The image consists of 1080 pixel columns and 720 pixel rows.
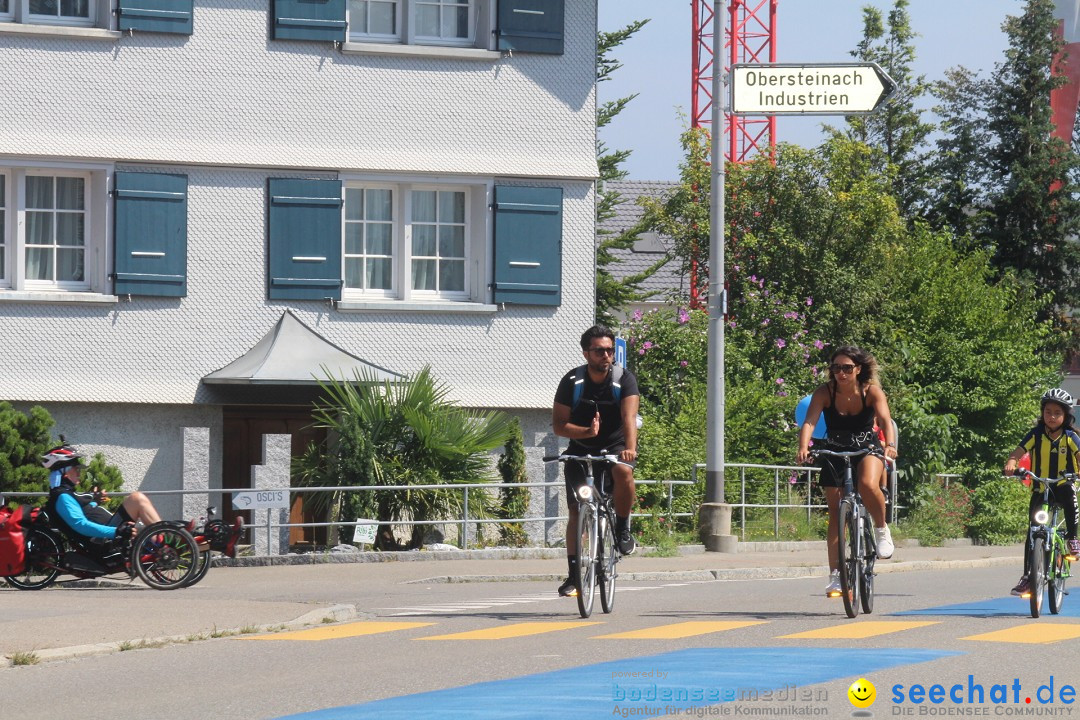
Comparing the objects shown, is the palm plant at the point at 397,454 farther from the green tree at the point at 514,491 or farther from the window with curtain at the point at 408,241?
the window with curtain at the point at 408,241

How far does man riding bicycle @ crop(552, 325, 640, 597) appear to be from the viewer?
12039 millimetres

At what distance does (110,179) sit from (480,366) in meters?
5.12

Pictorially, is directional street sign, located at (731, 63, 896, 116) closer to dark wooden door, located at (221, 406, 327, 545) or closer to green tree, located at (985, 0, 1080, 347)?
dark wooden door, located at (221, 406, 327, 545)

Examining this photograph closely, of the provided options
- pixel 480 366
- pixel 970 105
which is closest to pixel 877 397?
pixel 480 366

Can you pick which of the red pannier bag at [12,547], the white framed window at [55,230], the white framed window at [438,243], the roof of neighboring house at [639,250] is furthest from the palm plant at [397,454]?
the roof of neighboring house at [639,250]

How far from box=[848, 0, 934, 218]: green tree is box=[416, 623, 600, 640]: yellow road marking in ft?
125

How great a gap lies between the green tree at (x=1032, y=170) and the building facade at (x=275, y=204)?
2398 cm

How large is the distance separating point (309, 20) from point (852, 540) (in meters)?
12.7

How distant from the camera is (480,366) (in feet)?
75.6

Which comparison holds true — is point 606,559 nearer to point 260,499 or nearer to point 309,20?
point 260,499

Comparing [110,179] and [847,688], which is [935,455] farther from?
[847,688]

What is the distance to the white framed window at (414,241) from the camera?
896 inches

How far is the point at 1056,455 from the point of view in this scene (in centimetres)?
1273

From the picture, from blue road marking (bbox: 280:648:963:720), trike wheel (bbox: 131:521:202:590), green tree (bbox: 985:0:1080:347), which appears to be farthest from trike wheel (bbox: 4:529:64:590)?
green tree (bbox: 985:0:1080:347)
